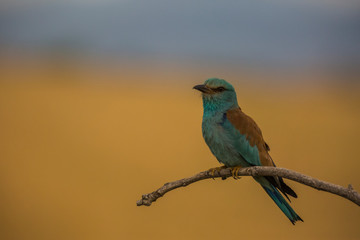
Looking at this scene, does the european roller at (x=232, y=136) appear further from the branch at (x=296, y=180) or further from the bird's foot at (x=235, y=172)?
the branch at (x=296, y=180)

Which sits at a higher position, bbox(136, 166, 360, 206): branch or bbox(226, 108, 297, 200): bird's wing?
bbox(226, 108, 297, 200): bird's wing

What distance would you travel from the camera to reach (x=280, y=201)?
4.68 m

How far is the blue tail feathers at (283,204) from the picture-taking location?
4551 millimetres

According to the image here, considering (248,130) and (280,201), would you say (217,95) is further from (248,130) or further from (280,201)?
(280,201)

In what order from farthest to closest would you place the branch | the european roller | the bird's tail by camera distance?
the european roller → the bird's tail → the branch

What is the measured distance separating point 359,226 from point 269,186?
8327mm

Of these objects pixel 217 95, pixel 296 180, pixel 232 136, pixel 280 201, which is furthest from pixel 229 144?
pixel 296 180

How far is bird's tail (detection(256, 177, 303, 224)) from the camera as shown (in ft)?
14.9

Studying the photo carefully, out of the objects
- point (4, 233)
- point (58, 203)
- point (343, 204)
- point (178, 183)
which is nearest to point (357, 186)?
point (343, 204)

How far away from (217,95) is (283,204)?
120cm

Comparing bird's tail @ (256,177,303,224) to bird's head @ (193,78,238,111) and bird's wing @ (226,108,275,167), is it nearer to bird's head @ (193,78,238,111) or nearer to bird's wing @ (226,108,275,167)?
bird's wing @ (226,108,275,167)

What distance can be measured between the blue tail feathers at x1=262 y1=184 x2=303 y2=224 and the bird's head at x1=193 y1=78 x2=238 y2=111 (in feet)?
2.92

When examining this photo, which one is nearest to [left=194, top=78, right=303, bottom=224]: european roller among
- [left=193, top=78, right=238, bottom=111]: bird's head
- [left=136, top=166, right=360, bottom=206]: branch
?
[left=193, top=78, right=238, bottom=111]: bird's head

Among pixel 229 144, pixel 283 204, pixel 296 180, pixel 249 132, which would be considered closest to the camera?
pixel 296 180
